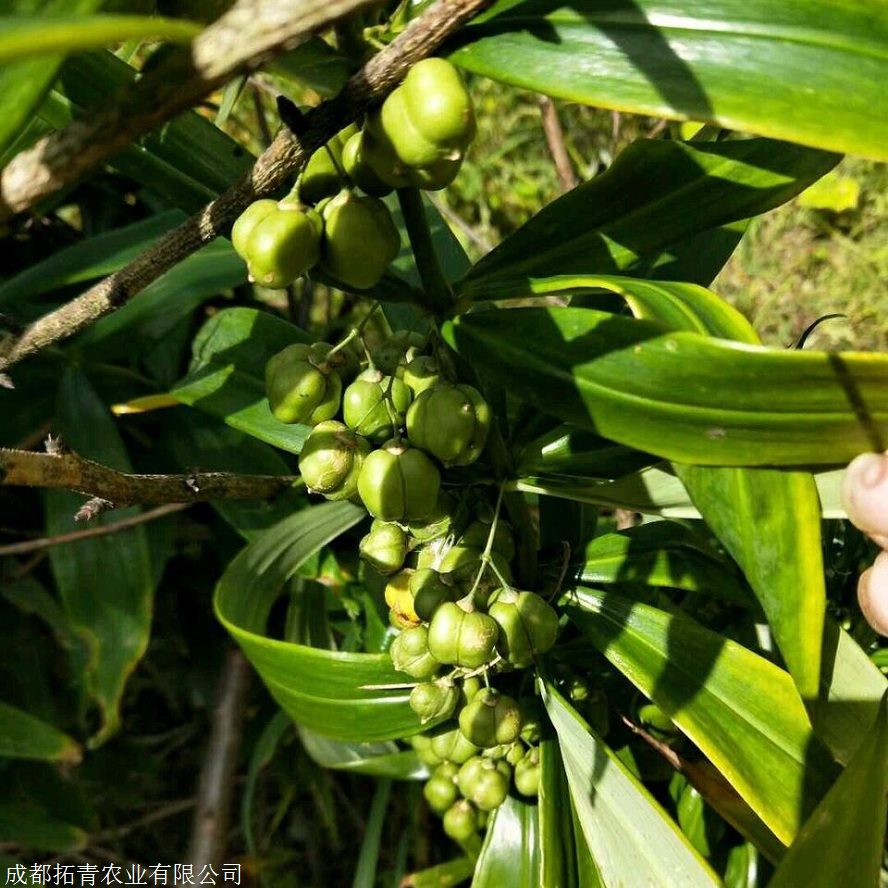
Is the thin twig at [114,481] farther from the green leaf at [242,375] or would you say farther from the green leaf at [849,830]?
the green leaf at [849,830]

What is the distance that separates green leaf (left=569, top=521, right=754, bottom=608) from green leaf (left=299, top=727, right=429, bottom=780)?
46 cm

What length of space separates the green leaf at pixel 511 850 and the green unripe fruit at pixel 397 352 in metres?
0.60

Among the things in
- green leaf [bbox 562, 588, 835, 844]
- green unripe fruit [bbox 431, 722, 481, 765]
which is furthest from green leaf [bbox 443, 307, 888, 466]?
green unripe fruit [bbox 431, 722, 481, 765]

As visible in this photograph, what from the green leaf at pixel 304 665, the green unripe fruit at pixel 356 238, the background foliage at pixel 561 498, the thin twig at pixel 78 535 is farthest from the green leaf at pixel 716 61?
the thin twig at pixel 78 535

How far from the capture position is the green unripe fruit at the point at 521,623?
2.47 feet

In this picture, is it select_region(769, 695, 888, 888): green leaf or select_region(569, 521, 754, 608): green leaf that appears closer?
select_region(769, 695, 888, 888): green leaf

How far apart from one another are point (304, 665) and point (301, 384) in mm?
411

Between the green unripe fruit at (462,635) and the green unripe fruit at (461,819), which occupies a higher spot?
the green unripe fruit at (462,635)

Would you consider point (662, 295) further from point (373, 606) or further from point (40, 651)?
point (40, 651)

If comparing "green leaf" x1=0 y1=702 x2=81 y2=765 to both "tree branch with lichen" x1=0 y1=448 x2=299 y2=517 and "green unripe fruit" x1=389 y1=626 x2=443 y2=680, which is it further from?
"green unripe fruit" x1=389 y1=626 x2=443 y2=680

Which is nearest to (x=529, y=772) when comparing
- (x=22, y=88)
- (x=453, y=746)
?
(x=453, y=746)

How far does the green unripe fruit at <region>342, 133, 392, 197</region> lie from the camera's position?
0.58 metres

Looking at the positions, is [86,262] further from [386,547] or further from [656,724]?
[656,724]

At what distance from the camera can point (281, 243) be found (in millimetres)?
560
